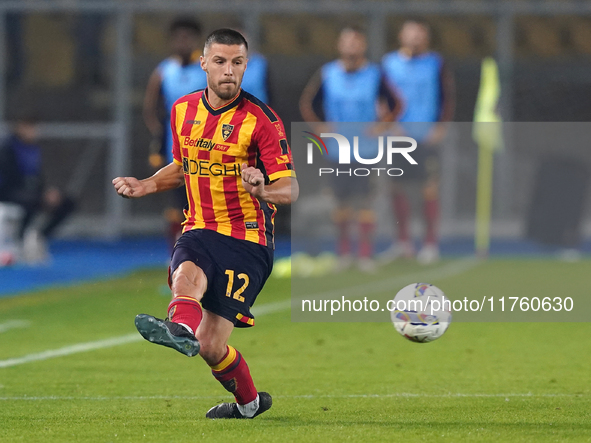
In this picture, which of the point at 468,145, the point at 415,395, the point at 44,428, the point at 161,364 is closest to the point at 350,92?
the point at 468,145

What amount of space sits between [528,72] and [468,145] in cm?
228

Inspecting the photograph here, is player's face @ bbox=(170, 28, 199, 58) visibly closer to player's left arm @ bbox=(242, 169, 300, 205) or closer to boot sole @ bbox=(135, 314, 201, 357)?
player's left arm @ bbox=(242, 169, 300, 205)

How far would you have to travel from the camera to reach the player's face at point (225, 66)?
4.71 metres

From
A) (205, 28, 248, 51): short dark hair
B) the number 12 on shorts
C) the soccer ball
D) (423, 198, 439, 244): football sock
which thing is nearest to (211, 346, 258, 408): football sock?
the number 12 on shorts

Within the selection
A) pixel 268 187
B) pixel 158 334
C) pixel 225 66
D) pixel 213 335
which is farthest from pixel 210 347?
pixel 225 66

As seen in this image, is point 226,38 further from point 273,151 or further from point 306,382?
point 306,382

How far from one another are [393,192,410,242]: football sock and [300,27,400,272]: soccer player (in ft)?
1.53

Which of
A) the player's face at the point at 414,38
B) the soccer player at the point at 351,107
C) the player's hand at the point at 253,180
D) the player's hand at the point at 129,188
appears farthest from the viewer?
the player's face at the point at 414,38

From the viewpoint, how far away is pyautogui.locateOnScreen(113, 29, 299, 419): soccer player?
4.75 m

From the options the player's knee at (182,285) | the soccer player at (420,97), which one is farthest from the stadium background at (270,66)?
the player's knee at (182,285)

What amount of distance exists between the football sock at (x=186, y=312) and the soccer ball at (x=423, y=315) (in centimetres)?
141

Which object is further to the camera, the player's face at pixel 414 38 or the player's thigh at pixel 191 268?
the player's face at pixel 414 38

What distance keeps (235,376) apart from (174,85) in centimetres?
545

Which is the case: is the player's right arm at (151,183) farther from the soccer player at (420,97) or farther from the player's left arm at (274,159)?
the soccer player at (420,97)
